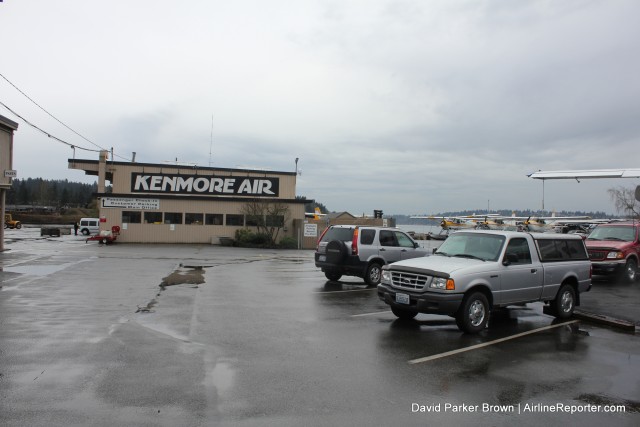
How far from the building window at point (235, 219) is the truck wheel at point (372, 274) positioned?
2422 cm

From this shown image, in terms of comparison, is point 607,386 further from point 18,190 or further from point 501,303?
point 18,190

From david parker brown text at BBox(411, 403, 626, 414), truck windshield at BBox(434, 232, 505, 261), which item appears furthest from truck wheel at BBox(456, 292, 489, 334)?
david parker brown text at BBox(411, 403, 626, 414)

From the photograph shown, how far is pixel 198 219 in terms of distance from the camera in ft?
124

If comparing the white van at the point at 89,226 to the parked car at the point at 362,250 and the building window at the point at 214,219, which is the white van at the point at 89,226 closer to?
the building window at the point at 214,219

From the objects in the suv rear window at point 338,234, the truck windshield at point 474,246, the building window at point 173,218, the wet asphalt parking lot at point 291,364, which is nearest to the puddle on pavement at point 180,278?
the wet asphalt parking lot at point 291,364

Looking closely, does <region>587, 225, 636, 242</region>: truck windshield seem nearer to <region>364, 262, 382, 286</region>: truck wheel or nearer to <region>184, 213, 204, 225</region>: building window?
<region>364, 262, 382, 286</region>: truck wheel

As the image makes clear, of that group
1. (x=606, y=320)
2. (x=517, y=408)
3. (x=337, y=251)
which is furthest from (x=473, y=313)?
(x=337, y=251)

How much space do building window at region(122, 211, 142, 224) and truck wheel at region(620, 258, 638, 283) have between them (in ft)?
101

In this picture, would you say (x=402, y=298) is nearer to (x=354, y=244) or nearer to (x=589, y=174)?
(x=354, y=244)

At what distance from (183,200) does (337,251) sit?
81.3ft

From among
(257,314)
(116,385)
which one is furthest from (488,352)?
(116,385)

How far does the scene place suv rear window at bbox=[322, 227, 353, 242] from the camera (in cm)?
1567

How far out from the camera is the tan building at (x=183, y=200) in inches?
1439

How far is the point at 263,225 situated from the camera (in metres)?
37.0
